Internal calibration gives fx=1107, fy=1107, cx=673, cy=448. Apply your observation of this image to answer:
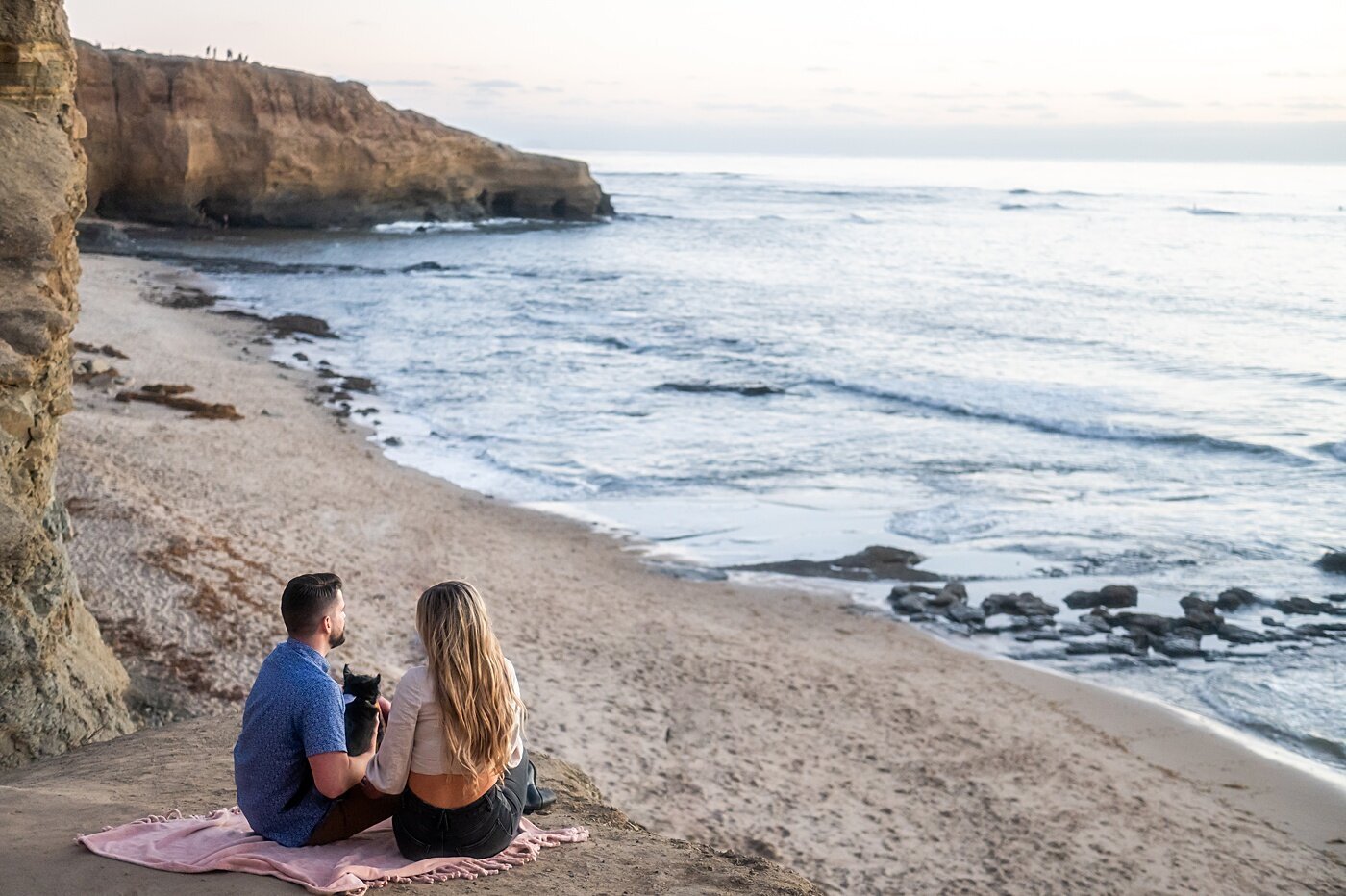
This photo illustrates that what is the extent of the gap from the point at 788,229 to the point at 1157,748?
6802 cm

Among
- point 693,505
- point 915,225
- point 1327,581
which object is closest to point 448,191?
point 915,225

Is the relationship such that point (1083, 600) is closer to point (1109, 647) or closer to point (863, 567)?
point (1109, 647)

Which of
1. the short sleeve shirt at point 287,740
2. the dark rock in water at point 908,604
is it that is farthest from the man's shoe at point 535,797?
the dark rock in water at point 908,604

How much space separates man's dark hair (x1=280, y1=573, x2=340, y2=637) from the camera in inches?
153

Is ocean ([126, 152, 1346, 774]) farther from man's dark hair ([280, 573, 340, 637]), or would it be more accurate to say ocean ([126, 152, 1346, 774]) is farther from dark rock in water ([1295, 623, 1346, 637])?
man's dark hair ([280, 573, 340, 637])

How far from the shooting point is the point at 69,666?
630 centimetres

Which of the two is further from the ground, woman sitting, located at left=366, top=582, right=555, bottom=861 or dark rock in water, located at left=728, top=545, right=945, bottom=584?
woman sitting, located at left=366, top=582, right=555, bottom=861

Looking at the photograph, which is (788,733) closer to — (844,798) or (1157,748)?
(844,798)

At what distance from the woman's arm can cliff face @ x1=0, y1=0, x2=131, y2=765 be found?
2850 mm

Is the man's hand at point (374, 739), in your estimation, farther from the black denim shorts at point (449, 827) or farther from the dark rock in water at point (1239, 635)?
the dark rock in water at point (1239, 635)

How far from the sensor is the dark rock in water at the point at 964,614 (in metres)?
11.8

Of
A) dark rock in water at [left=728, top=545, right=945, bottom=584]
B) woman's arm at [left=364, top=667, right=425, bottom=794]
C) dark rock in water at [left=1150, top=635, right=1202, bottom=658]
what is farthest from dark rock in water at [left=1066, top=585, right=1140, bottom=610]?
woman's arm at [left=364, top=667, right=425, bottom=794]

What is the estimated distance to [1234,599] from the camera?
41.3ft

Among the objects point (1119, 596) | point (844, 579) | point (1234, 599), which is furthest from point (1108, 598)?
point (844, 579)
